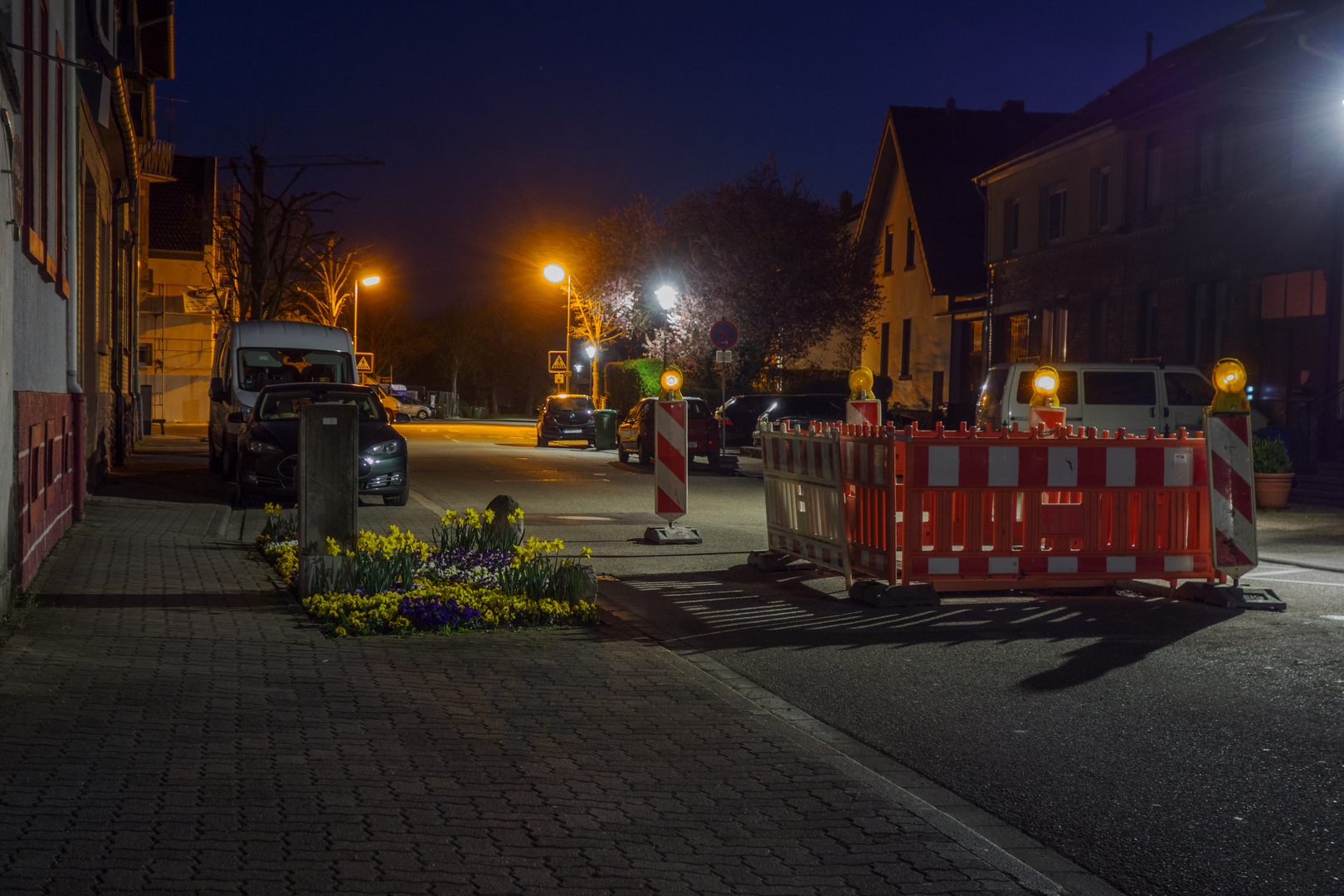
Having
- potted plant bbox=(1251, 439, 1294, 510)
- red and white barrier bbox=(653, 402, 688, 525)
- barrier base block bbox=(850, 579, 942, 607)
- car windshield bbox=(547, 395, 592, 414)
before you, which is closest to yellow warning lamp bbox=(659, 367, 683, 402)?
red and white barrier bbox=(653, 402, 688, 525)

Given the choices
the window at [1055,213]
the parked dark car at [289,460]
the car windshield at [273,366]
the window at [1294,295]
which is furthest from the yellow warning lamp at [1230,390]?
the window at [1055,213]

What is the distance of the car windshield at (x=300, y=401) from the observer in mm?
18125

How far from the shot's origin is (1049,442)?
9.23m

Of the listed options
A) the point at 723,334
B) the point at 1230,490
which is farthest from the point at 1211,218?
the point at 1230,490

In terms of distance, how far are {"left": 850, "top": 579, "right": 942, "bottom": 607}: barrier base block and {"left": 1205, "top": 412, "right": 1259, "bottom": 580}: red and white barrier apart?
2.06 meters

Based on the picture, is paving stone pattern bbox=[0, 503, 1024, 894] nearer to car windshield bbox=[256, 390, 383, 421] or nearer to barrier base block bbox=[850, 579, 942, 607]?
barrier base block bbox=[850, 579, 942, 607]

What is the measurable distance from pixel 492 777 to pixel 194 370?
2049 inches

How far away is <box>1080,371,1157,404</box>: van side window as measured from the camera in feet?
67.9

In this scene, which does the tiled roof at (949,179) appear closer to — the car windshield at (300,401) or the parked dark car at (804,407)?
the parked dark car at (804,407)

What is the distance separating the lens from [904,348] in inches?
1805

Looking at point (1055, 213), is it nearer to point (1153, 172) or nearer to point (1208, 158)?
point (1153, 172)

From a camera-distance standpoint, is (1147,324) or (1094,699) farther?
(1147,324)

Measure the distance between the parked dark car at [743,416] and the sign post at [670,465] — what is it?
23.0 meters

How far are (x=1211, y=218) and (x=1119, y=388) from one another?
7690 mm
